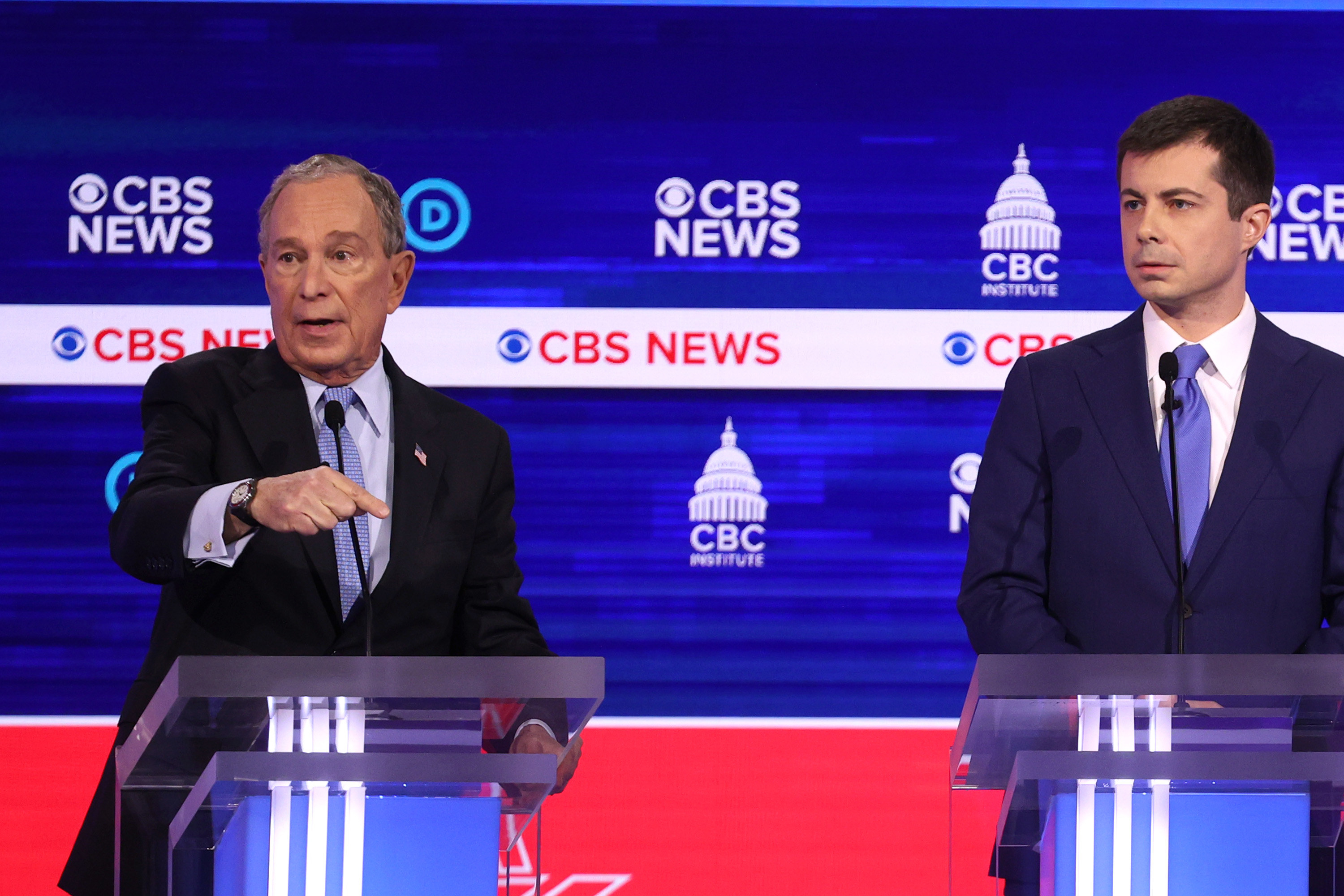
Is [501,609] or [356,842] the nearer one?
[356,842]

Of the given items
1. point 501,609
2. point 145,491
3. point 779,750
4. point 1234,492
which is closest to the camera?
point 145,491

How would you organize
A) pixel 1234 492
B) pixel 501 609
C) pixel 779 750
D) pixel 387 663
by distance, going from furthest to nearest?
pixel 779 750, pixel 501 609, pixel 1234 492, pixel 387 663

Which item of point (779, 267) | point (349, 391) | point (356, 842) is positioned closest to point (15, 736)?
point (349, 391)

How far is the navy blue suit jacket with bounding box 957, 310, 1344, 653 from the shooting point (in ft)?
7.47

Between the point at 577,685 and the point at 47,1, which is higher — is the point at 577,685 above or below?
below

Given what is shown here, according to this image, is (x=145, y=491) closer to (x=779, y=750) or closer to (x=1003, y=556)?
(x=1003, y=556)

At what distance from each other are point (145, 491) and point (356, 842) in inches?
29.4

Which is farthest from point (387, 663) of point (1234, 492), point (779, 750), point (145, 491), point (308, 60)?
point (308, 60)

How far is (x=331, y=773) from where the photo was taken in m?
1.56

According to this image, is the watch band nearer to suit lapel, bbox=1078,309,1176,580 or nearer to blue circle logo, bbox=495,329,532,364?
suit lapel, bbox=1078,309,1176,580

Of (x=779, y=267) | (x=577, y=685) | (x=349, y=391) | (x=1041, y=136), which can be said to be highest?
(x=1041, y=136)

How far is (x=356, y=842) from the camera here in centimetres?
159

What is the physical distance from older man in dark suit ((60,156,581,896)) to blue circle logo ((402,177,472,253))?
1.05 meters

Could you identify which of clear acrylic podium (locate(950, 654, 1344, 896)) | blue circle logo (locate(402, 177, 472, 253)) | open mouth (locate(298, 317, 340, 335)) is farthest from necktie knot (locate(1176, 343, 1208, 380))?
blue circle logo (locate(402, 177, 472, 253))
